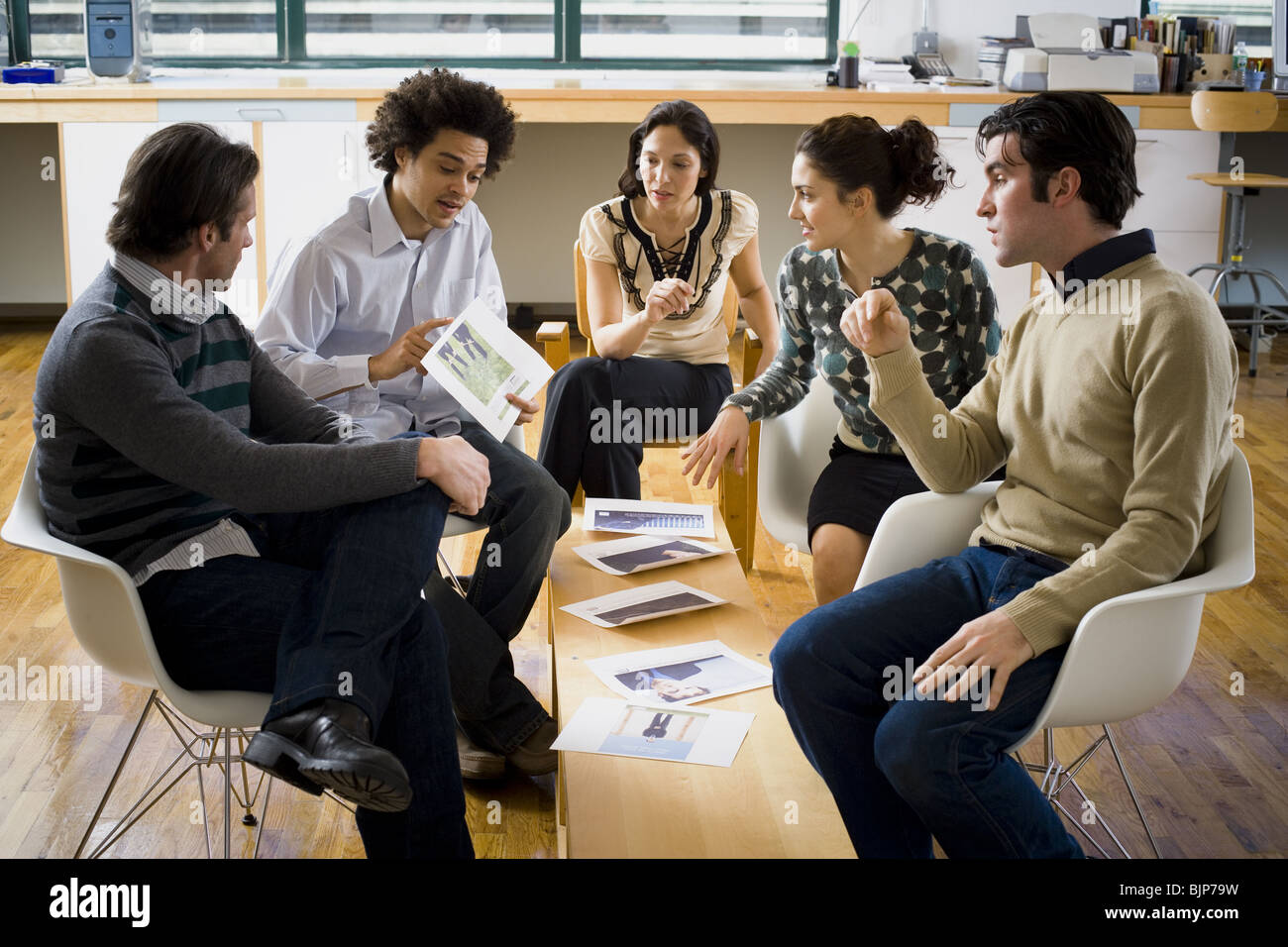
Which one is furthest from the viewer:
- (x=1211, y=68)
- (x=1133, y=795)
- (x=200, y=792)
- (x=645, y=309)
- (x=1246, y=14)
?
(x=1246, y=14)

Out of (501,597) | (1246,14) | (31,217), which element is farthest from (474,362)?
(1246,14)

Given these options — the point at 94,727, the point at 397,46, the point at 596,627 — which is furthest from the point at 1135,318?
the point at 397,46

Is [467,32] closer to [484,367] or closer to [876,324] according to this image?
[484,367]

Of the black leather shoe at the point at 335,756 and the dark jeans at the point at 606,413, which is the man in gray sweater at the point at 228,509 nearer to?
the black leather shoe at the point at 335,756

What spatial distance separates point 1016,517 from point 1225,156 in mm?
4175

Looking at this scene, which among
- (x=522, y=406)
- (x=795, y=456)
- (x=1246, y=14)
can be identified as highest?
(x=1246, y=14)

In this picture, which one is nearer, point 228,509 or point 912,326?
point 228,509

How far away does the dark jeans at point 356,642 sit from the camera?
1684 millimetres

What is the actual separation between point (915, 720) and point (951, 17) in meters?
4.72

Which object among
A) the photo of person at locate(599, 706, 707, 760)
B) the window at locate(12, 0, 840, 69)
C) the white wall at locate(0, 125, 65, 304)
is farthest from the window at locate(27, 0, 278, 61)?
the photo of person at locate(599, 706, 707, 760)

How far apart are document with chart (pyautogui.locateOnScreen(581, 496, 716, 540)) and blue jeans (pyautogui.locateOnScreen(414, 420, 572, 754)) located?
10 cm

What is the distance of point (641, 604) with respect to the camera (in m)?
2.11

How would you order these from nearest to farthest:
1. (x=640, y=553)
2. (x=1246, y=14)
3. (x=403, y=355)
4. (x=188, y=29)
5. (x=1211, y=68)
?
(x=640, y=553), (x=403, y=355), (x=1211, y=68), (x=188, y=29), (x=1246, y=14)
